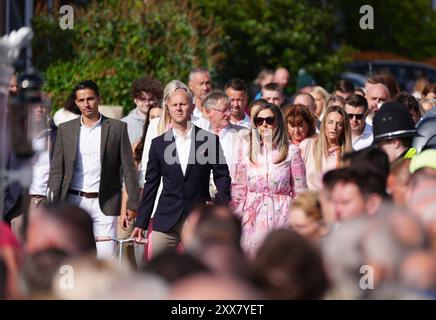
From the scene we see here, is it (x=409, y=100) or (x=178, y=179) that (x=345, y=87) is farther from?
(x=178, y=179)

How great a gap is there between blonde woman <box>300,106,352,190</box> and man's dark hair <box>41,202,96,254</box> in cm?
473

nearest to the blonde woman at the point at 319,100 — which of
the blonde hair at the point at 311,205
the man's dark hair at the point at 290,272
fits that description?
the blonde hair at the point at 311,205

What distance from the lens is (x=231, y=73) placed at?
2095 centimetres

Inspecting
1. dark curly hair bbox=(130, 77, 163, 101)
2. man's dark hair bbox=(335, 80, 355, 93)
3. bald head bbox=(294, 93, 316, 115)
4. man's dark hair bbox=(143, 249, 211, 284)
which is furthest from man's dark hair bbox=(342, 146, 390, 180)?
man's dark hair bbox=(335, 80, 355, 93)

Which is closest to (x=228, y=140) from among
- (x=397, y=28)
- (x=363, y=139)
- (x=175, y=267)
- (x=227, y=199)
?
(x=363, y=139)

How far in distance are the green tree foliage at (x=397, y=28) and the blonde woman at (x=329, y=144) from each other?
20.6m

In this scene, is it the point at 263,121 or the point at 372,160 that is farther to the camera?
the point at 263,121

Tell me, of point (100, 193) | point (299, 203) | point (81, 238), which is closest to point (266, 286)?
point (81, 238)

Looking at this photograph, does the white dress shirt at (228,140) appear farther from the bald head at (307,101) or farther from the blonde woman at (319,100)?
the blonde woman at (319,100)

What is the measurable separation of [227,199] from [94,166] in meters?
1.31

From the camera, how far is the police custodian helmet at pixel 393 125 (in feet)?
29.9

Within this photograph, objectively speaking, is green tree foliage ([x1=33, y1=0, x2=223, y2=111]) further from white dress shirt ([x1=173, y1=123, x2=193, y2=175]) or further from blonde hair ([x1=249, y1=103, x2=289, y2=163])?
blonde hair ([x1=249, y1=103, x2=289, y2=163])

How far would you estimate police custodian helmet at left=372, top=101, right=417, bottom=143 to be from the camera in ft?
29.9

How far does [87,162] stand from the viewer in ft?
37.3
